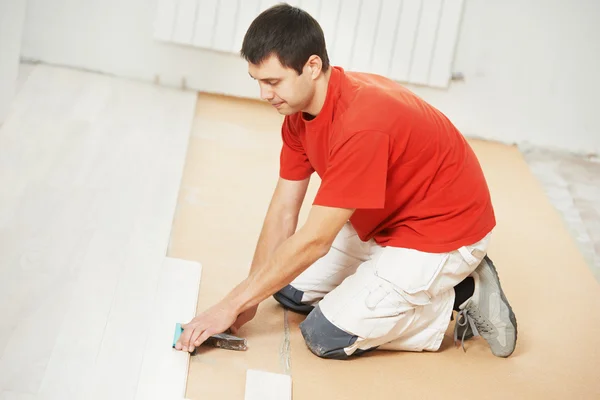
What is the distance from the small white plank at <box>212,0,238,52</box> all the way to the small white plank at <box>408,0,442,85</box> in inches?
38.0

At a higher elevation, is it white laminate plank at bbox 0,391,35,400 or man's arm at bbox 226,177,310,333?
man's arm at bbox 226,177,310,333

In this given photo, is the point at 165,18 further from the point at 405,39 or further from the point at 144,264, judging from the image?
the point at 144,264

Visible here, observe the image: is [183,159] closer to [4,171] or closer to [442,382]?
[4,171]

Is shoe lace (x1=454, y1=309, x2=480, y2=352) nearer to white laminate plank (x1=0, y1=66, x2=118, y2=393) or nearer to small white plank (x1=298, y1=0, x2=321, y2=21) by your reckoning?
white laminate plank (x1=0, y1=66, x2=118, y2=393)

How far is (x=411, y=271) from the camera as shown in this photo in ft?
7.90

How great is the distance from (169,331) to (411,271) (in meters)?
0.74

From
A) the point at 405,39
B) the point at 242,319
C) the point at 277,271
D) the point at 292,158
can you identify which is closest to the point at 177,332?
the point at 242,319

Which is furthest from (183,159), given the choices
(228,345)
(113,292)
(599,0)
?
(599,0)

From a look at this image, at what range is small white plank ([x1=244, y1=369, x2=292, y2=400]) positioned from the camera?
7.31ft

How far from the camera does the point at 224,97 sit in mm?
4438

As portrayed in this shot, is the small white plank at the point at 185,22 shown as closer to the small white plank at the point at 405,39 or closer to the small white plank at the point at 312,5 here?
the small white plank at the point at 312,5

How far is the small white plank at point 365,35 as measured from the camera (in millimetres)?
4281

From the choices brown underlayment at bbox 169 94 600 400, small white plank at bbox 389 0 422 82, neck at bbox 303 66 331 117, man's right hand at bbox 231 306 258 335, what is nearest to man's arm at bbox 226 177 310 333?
man's right hand at bbox 231 306 258 335

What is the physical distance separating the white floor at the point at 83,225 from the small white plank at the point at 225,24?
32 cm
